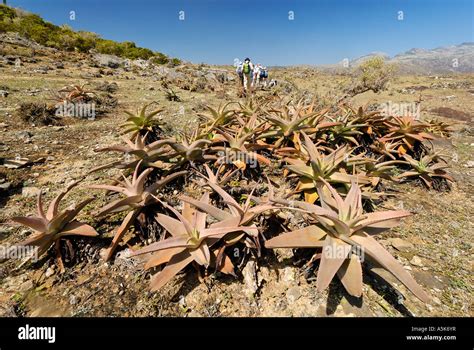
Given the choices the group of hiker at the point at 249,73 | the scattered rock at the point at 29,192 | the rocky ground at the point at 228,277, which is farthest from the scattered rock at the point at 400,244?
the group of hiker at the point at 249,73

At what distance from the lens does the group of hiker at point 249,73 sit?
10164 mm

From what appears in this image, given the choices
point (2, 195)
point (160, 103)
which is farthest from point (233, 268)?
point (160, 103)

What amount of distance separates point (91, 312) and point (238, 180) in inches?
72.3

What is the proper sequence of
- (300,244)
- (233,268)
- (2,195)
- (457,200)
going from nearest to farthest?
(300,244) < (233,268) < (2,195) < (457,200)

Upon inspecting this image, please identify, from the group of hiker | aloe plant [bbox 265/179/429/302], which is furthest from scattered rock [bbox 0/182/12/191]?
the group of hiker

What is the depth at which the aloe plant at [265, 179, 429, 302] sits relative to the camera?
1498mm

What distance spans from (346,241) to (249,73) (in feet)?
31.6

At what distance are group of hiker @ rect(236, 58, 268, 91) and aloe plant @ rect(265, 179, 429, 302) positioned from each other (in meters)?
8.27

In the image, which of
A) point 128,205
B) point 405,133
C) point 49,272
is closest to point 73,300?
point 49,272

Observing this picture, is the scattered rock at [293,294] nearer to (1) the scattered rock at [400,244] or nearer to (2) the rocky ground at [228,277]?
(2) the rocky ground at [228,277]

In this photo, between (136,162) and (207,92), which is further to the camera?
(207,92)
